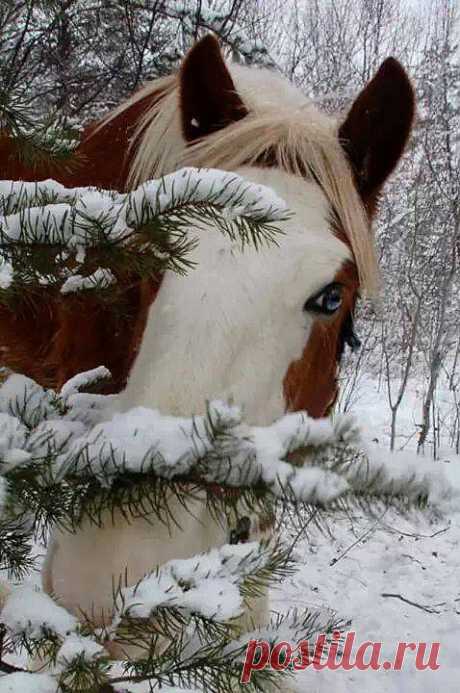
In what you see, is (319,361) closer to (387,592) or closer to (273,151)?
(273,151)

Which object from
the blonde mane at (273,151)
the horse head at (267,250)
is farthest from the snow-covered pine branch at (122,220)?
the blonde mane at (273,151)

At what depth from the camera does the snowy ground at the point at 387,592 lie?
9.93 feet

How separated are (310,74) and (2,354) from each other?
24.8 feet

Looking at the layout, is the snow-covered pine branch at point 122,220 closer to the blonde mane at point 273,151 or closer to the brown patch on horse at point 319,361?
the brown patch on horse at point 319,361

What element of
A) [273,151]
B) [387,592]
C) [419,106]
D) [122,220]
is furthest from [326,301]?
[419,106]

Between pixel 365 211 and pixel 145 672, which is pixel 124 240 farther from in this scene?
pixel 365 211

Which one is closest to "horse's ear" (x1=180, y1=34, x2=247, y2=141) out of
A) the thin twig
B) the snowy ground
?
the snowy ground

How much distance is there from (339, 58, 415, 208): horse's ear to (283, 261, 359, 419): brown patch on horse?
13.5 inches

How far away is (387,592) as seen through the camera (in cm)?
399

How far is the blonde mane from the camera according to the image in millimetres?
1433

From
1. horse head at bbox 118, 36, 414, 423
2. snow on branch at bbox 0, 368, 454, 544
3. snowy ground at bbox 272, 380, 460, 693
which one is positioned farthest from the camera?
Result: snowy ground at bbox 272, 380, 460, 693

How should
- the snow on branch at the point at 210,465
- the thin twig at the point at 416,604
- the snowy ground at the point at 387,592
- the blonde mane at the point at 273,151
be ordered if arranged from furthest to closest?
the thin twig at the point at 416,604 < the snowy ground at the point at 387,592 < the blonde mane at the point at 273,151 < the snow on branch at the point at 210,465

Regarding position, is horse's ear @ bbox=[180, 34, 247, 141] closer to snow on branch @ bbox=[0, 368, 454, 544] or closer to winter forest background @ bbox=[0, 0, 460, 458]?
snow on branch @ bbox=[0, 368, 454, 544]

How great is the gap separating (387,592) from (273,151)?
355cm
